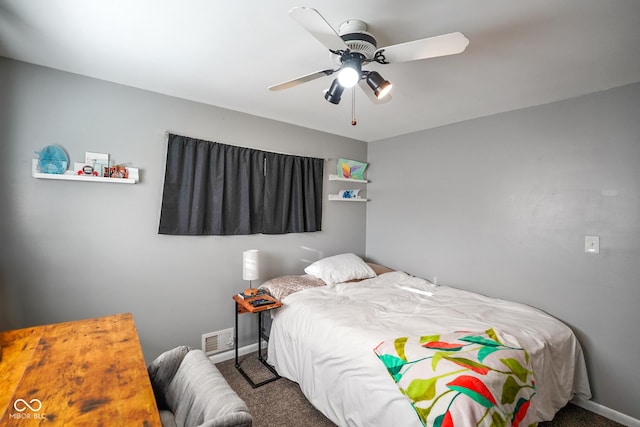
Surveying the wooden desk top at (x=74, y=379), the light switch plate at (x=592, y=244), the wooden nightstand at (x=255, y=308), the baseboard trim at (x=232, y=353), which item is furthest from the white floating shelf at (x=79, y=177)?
the light switch plate at (x=592, y=244)

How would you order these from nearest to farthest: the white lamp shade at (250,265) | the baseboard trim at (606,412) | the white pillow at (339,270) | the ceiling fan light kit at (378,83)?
the ceiling fan light kit at (378,83), the baseboard trim at (606,412), the white lamp shade at (250,265), the white pillow at (339,270)

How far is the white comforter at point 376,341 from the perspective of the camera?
1.70 meters

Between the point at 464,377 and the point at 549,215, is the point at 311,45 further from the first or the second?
the point at 549,215

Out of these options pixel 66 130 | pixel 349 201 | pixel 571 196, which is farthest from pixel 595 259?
pixel 66 130

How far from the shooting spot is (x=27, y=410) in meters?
0.90

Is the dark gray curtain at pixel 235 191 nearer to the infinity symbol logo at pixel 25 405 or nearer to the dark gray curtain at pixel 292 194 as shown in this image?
the dark gray curtain at pixel 292 194

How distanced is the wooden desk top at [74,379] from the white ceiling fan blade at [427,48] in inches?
69.6

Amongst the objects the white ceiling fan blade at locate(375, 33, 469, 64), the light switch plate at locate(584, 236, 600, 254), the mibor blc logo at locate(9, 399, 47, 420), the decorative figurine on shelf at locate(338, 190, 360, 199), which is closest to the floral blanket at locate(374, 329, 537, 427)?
the light switch plate at locate(584, 236, 600, 254)

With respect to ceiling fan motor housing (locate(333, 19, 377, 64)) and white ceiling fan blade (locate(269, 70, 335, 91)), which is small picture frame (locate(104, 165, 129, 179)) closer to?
white ceiling fan blade (locate(269, 70, 335, 91))

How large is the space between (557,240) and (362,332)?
1.90 metres

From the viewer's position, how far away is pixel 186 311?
8.55 feet

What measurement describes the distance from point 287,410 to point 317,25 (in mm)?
2467

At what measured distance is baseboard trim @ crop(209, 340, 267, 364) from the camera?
Answer: 2.76 m

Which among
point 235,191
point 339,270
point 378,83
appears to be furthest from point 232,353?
point 378,83
